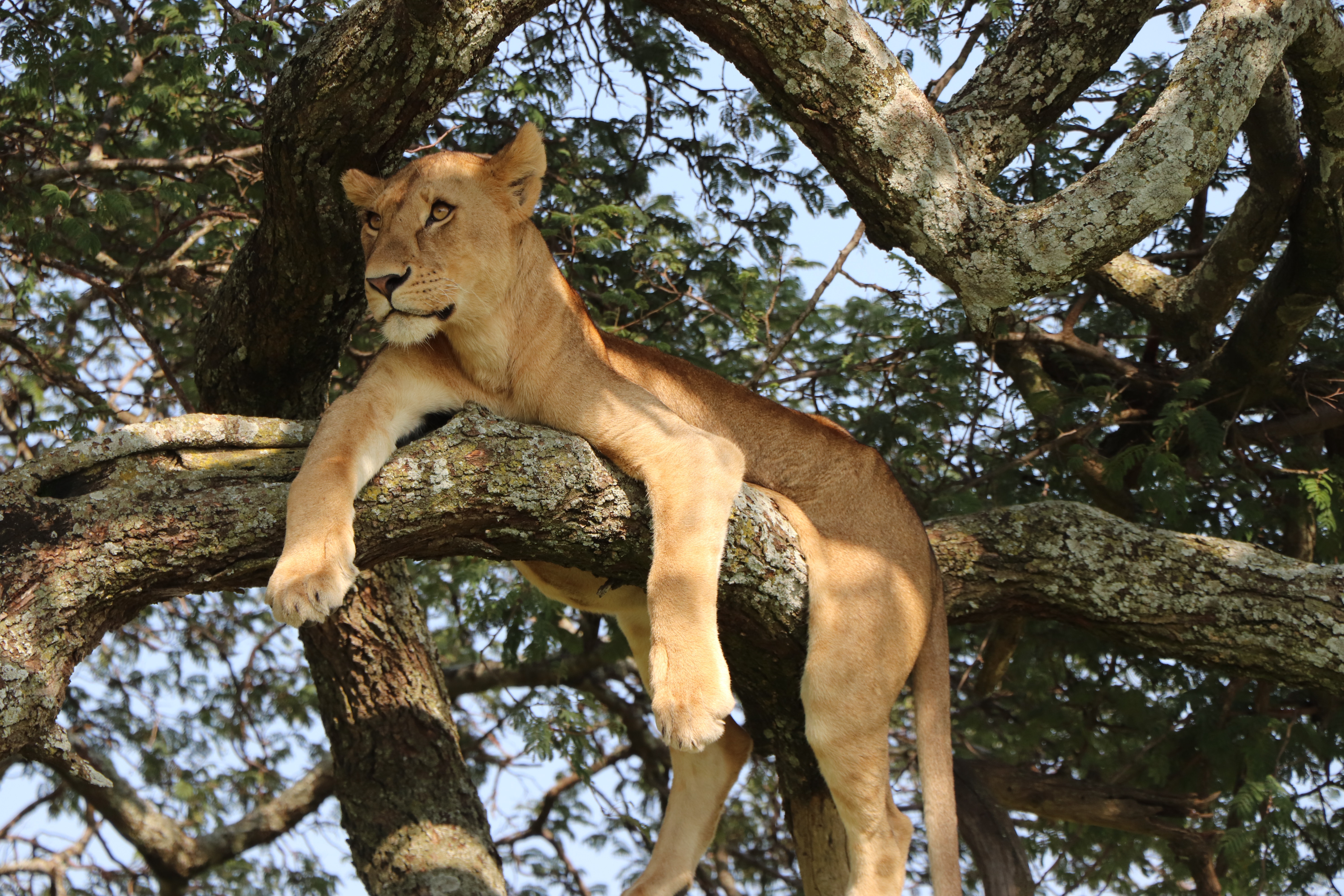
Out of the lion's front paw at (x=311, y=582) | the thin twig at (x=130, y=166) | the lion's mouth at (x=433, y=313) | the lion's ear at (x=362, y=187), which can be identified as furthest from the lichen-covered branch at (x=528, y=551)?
the thin twig at (x=130, y=166)

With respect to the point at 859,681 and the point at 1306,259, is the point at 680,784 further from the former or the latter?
the point at 1306,259

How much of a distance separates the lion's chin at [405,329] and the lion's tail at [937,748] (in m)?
2.10

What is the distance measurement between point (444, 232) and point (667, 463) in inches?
44.2

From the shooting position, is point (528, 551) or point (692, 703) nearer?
point (692, 703)

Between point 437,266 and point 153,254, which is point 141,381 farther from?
point 437,266

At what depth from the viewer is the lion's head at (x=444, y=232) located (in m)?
3.87

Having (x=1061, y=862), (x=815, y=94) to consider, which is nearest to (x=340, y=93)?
(x=815, y=94)

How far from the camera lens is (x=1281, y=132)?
16.5 feet

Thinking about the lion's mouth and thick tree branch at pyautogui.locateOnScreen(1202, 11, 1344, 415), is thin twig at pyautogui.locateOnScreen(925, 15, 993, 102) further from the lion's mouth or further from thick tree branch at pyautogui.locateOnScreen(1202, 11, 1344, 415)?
the lion's mouth

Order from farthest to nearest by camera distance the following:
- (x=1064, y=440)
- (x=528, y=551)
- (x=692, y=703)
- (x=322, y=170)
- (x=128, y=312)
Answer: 1. (x=1064, y=440)
2. (x=128, y=312)
3. (x=322, y=170)
4. (x=528, y=551)
5. (x=692, y=703)

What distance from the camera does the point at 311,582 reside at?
10.2ft

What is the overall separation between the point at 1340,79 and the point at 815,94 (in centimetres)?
223

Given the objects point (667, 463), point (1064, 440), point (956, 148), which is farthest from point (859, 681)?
point (1064, 440)

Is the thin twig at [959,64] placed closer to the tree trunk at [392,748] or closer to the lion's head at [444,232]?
the lion's head at [444,232]
